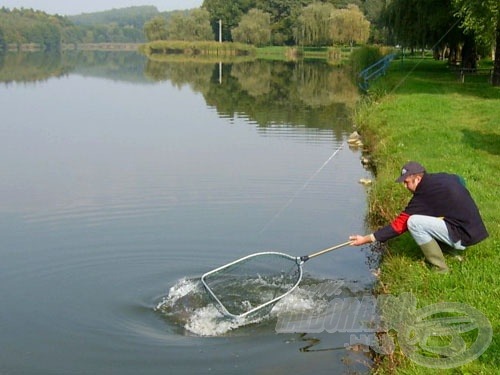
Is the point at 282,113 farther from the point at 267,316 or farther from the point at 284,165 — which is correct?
the point at 267,316

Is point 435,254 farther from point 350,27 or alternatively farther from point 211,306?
point 350,27

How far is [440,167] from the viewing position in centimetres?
1377

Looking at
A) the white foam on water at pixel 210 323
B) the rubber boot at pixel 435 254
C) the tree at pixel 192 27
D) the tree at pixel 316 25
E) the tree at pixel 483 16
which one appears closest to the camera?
the white foam on water at pixel 210 323

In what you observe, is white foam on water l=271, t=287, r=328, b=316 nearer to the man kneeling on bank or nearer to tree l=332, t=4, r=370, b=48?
the man kneeling on bank

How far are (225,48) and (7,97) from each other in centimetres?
8271

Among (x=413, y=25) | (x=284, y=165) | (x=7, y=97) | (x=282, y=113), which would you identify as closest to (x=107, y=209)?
(x=284, y=165)

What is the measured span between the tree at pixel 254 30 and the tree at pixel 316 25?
14537 millimetres

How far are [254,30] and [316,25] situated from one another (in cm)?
1873

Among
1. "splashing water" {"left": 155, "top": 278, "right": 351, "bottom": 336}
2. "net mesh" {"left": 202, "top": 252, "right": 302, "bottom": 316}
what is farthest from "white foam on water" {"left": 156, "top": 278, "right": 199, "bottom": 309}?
"net mesh" {"left": 202, "top": 252, "right": 302, "bottom": 316}

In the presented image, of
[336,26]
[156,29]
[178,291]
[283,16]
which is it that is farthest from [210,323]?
[156,29]

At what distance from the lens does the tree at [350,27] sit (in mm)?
91375

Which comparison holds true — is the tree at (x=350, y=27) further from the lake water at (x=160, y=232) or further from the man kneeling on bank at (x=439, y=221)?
the man kneeling on bank at (x=439, y=221)

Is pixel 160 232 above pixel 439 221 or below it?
below

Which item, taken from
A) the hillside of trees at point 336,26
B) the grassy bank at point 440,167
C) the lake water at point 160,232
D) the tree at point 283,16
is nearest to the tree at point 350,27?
the hillside of trees at point 336,26
